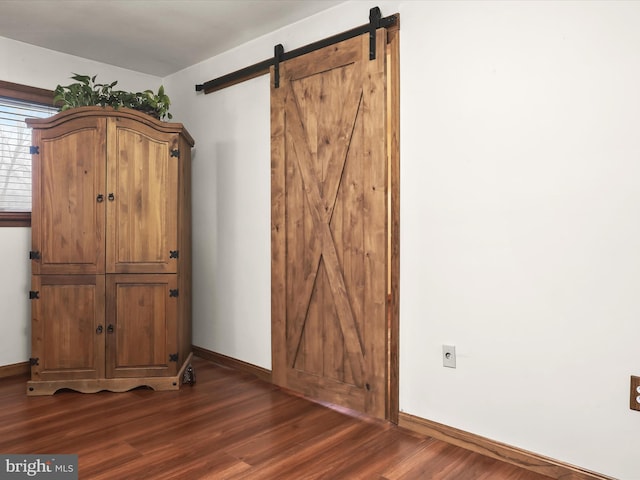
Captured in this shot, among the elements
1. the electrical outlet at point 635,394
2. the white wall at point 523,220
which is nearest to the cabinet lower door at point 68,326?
the white wall at point 523,220

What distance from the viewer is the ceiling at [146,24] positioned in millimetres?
2980

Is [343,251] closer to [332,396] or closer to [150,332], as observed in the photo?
[332,396]

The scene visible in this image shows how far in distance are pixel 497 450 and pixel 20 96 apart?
395 centimetres

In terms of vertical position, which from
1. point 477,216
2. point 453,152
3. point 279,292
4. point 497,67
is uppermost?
point 497,67

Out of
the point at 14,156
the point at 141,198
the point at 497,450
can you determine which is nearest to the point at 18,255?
the point at 14,156

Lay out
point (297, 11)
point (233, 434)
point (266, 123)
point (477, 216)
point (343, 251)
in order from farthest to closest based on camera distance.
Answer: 1. point (266, 123)
2. point (297, 11)
3. point (343, 251)
4. point (233, 434)
5. point (477, 216)

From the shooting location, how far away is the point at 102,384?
3123mm

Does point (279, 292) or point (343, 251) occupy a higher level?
point (343, 251)

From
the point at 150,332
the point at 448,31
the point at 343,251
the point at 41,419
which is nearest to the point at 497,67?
the point at 448,31

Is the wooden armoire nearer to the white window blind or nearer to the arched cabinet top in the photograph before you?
the arched cabinet top

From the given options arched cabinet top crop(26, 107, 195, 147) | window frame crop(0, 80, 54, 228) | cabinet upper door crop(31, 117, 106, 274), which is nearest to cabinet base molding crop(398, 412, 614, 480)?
cabinet upper door crop(31, 117, 106, 274)

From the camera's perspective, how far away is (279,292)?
3230mm

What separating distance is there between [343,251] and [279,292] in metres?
0.63

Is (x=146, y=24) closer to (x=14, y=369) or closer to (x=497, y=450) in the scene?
(x=14, y=369)
